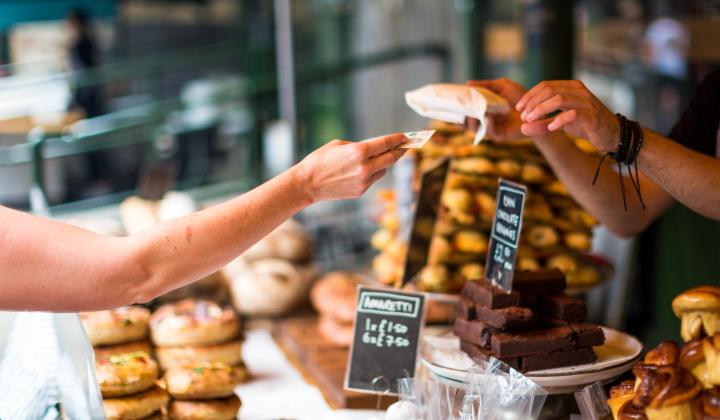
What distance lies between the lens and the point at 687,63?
7105mm

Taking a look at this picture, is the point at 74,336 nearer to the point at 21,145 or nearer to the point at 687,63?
the point at 21,145

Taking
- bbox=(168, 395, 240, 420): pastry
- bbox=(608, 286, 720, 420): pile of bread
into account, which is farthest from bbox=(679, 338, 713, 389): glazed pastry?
bbox=(168, 395, 240, 420): pastry

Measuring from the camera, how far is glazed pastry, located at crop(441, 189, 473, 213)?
2693 millimetres

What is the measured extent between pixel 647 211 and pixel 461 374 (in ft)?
2.97

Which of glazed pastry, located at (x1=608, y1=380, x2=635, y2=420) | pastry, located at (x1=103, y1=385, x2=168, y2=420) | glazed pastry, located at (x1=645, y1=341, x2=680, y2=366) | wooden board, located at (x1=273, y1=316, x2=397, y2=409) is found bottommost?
wooden board, located at (x1=273, y1=316, x2=397, y2=409)

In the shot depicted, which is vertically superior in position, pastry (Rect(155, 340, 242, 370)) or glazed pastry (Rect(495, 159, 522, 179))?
glazed pastry (Rect(495, 159, 522, 179))

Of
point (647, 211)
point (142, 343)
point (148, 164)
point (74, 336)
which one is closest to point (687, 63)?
point (148, 164)

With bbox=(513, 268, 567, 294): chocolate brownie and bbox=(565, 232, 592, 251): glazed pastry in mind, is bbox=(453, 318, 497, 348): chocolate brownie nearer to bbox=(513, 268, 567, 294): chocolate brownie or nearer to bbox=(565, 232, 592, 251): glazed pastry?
bbox=(513, 268, 567, 294): chocolate brownie

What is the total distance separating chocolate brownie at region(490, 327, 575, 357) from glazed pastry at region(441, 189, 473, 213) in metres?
0.79

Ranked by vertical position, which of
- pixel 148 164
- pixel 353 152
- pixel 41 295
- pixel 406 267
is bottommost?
pixel 148 164

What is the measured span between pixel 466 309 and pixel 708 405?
0.76 m

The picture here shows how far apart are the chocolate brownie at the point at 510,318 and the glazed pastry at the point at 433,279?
0.65 meters

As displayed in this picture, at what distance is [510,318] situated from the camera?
6.42 feet

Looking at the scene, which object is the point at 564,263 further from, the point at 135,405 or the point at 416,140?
the point at 135,405
